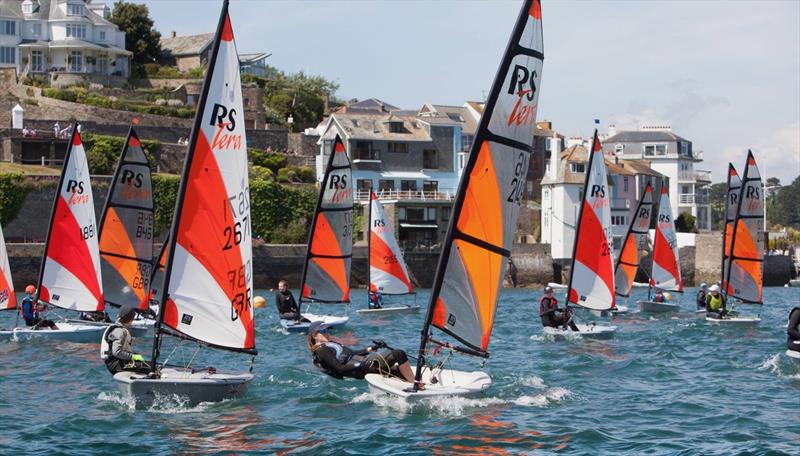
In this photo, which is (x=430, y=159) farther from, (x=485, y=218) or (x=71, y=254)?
(x=485, y=218)

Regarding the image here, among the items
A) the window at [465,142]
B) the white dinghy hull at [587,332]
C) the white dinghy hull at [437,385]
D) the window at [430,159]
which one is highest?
the window at [465,142]

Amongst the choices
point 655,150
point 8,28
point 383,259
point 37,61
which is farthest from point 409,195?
point 8,28

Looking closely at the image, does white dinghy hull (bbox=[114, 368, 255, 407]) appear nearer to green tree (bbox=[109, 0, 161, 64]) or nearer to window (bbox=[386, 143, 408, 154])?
window (bbox=[386, 143, 408, 154])

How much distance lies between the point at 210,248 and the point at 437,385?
4.10 m

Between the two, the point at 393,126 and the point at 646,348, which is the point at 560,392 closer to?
the point at 646,348

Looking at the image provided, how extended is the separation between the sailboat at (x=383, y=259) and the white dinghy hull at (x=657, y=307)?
807 centimetres

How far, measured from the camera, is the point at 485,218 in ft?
57.0

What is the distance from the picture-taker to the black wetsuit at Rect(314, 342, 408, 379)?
17766 mm

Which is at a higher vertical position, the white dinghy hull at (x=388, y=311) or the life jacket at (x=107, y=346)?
the life jacket at (x=107, y=346)

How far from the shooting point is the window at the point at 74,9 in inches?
3339

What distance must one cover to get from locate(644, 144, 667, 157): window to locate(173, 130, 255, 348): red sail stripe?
267ft

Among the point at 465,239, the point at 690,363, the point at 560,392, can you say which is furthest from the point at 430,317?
the point at 690,363

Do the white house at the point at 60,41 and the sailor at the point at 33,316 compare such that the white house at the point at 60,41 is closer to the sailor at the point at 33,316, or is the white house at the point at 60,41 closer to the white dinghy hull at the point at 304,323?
the white dinghy hull at the point at 304,323

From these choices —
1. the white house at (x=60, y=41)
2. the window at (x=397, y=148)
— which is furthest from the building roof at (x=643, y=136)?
the white house at (x=60, y=41)
